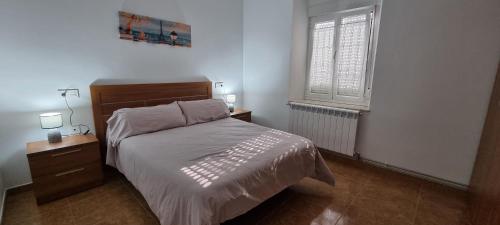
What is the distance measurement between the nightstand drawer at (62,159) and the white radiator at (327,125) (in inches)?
→ 97.7

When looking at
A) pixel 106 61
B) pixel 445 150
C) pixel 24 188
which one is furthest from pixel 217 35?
pixel 445 150

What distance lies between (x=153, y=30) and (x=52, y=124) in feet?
4.85

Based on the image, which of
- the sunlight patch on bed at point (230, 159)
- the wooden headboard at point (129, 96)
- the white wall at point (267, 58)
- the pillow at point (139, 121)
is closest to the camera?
the sunlight patch on bed at point (230, 159)

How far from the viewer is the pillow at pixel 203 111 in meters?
2.70

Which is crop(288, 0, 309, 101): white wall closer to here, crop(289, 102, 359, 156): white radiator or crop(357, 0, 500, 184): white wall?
crop(289, 102, 359, 156): white radiator

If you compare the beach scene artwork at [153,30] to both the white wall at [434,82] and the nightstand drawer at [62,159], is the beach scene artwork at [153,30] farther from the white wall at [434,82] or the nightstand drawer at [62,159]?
the white wall at [434,82]

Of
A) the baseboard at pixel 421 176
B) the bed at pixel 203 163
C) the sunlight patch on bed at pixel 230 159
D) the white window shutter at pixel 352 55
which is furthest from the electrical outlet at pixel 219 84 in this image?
the baseboard at pixel 421 176

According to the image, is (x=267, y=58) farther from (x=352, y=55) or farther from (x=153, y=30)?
(x=153, y=30)

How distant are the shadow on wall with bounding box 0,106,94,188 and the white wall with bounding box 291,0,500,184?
11.7ft

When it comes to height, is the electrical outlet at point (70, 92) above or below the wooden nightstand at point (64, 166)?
above

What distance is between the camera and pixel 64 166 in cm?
200

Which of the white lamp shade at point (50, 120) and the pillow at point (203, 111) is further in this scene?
the pillow at point (203, 111)

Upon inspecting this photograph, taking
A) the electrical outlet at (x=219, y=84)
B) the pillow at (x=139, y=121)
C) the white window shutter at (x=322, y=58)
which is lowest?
the pillow at (x=139, y=121)

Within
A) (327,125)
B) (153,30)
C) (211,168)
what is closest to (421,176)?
(327,125)
